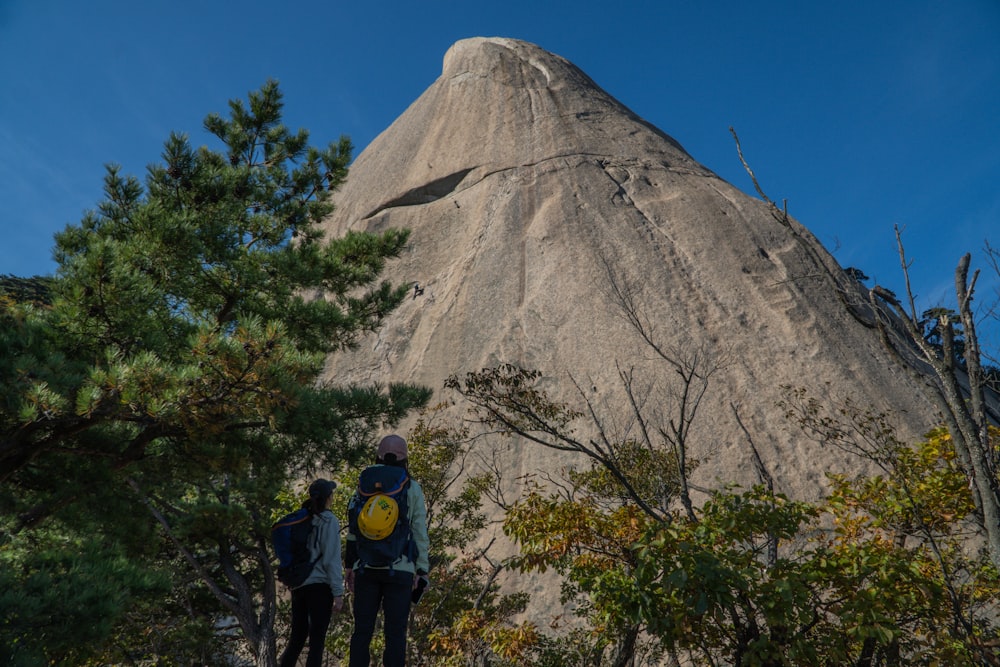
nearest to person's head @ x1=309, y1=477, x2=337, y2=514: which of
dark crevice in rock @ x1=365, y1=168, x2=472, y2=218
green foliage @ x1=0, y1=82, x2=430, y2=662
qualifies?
green foliage @ x1=0, y1=82, x2=430, y2=662

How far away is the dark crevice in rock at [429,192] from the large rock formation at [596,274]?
52mm

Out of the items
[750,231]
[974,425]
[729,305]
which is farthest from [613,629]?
[750,231]

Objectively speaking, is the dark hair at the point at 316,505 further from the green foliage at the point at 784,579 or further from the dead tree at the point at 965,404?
the dead tree at the point at 965,404

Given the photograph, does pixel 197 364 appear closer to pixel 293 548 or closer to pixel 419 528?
pixel 293 548

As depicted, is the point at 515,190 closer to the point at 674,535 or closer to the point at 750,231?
the point at 750,231

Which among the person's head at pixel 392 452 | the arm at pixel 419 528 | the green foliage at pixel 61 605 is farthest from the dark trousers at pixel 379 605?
the green foliage at pixel 61 605

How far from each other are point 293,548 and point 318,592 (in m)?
0.31

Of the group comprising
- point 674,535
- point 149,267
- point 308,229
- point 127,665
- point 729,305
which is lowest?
point 127,665

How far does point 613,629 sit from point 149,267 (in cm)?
674

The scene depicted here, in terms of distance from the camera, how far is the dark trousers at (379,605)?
11.5 ft

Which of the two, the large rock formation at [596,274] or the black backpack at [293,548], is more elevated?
the large rock formation at [596,274]

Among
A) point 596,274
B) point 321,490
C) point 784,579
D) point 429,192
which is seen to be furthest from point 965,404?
point 429,192

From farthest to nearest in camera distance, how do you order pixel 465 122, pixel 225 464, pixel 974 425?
pixel 465 122, pixel 225 464, pixel 974 425

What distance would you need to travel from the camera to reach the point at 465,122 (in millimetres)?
24797
